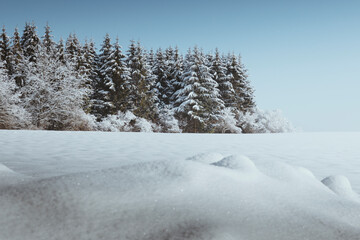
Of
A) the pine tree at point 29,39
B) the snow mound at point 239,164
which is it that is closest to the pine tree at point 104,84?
the pine tree at point 29,39

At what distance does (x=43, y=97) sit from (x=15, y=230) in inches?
680

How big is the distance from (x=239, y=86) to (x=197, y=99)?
21.5 feet

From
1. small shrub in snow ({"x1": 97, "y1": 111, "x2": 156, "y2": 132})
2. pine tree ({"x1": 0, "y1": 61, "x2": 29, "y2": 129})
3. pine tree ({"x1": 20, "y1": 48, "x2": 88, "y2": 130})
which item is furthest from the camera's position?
small shrub in snow ({"x1": 97, "y1": 111, "x2": 156, "y2": 132})

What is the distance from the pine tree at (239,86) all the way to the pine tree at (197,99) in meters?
3.60

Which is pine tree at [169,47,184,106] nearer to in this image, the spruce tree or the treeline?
the treeline

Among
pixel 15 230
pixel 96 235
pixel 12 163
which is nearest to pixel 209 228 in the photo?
pixel 96 235

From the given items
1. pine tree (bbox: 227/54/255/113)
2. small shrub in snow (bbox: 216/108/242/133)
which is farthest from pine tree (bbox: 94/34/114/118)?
pine tree (bbox: 227/54/255/113)

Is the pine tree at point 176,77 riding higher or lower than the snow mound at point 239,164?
higher

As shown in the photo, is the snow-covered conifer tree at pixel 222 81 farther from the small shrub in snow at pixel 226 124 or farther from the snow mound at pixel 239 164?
the snow mound at pixel 239 164

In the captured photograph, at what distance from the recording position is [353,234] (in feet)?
2.94

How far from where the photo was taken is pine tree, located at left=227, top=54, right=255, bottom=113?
2788cm

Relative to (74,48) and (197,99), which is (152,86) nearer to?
(197,99)

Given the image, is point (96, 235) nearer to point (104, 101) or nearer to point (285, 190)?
point (285, 190)

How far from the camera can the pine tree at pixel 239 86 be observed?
91.5 feet
